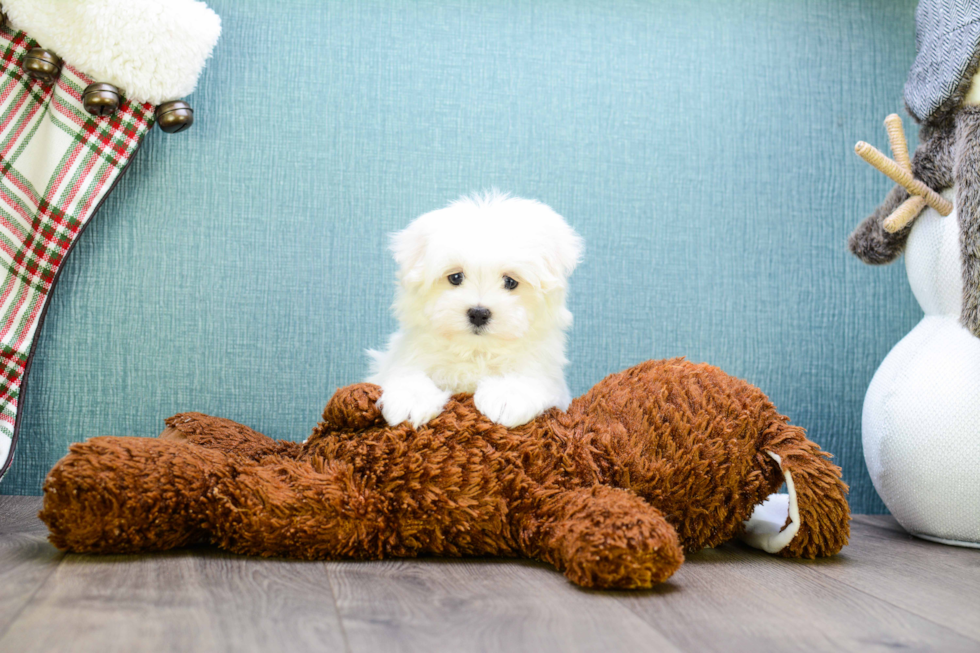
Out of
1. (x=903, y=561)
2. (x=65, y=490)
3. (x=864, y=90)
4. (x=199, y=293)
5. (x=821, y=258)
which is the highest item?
(x=864, y=90)

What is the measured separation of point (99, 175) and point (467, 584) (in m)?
1.11

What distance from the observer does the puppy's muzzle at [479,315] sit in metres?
1.16

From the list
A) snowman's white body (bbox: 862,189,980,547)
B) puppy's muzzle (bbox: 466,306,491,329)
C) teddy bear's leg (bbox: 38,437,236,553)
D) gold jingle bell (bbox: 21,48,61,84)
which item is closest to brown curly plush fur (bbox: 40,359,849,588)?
teddy bear's leg (bbox: 38,437,236,553)

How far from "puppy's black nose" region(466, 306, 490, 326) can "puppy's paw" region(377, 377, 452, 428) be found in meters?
0.12

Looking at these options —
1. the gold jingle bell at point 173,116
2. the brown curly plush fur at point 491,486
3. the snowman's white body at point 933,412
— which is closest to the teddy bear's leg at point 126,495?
the brown curly plush fur at point 491,486

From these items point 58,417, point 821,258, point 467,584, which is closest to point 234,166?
point 58,417

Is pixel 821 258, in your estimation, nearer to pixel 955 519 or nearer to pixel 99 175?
pixel 955 519

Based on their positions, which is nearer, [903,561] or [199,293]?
[903,561]

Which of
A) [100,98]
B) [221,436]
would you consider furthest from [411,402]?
[100,98]

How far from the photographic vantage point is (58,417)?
162 cm

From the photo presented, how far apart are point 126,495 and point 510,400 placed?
531mm

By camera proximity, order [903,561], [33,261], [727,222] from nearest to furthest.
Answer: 1. [903,561]
2. [33,261]
3. [727,222]

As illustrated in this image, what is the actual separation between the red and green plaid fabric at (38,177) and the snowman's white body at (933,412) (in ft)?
5.13

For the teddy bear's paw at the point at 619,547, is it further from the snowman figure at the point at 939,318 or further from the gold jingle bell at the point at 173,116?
the gold jingle bell at the point at 173,116
